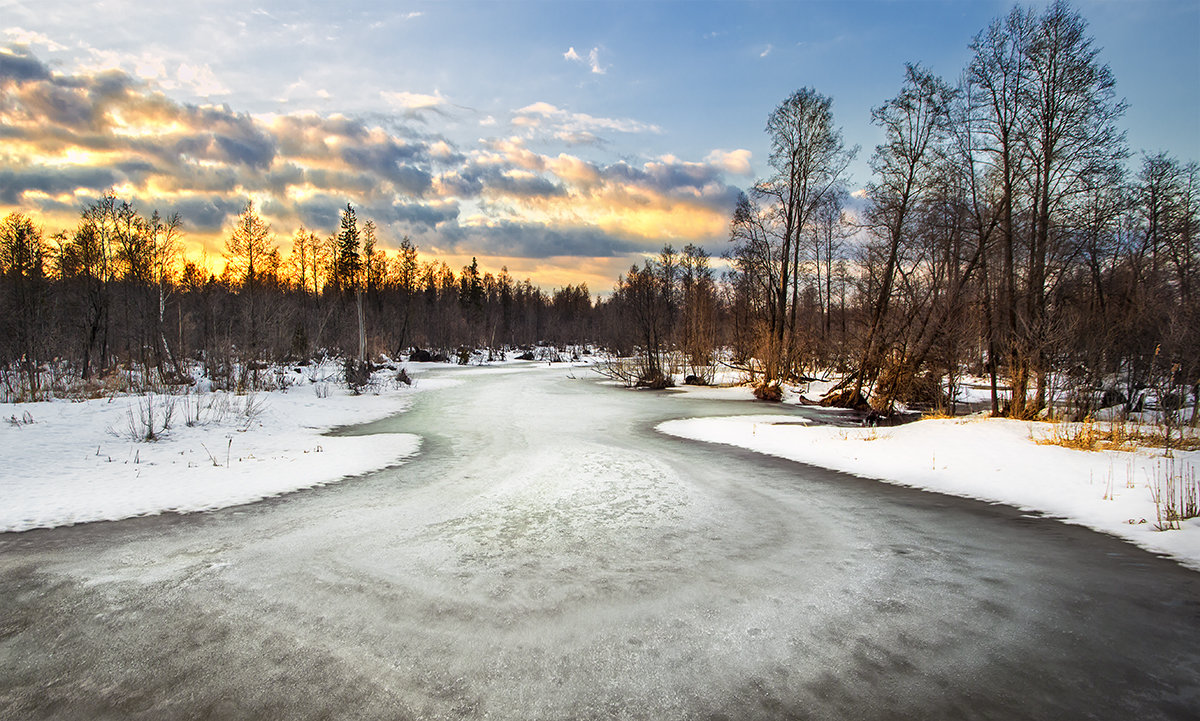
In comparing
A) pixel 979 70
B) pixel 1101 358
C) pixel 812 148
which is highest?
pixel 812 148

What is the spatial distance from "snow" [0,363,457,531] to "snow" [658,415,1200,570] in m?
8.51

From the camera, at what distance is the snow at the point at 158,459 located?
7094 mm

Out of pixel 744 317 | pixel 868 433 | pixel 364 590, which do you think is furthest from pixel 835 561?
pixel 744 317

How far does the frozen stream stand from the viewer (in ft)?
10.2

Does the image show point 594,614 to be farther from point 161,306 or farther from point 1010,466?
point 161,306

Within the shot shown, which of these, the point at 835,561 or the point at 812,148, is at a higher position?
the point at 812,148

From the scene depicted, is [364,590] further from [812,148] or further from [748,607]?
[812,148]

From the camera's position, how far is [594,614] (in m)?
4.14

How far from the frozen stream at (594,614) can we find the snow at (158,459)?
97 centimetres

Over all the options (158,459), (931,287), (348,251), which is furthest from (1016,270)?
(348,251)

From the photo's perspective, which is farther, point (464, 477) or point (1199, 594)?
point (464, 477)

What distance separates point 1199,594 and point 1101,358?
1206cm

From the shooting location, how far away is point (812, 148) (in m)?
24.8

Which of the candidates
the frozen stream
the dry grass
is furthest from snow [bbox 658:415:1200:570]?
the frozen stream
